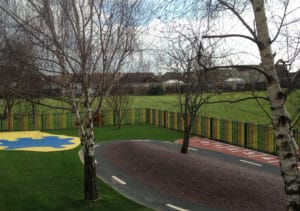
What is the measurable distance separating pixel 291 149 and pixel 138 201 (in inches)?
247

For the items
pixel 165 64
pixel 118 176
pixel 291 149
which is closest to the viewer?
pixel 291 149

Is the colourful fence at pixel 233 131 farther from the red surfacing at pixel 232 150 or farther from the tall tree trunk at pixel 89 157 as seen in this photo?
the tall tree trunk at pixel 89 157

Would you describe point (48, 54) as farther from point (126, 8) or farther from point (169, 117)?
point (169, 117)

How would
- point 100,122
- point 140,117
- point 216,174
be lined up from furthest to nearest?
point 140,117
point 100,122
point 216,174

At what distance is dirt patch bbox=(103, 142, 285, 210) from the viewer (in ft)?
35.4

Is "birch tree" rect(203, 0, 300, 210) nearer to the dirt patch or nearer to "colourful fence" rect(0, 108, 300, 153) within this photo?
the dirt patch

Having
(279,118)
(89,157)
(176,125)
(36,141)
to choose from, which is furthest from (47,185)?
(176,125)

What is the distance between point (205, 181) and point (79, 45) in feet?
18.1

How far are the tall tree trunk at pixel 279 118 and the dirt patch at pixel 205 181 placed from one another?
5.04 metres

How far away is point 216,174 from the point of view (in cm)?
1276


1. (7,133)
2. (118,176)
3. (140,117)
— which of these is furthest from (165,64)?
(140,117)

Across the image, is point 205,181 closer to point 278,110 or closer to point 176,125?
point 278,110

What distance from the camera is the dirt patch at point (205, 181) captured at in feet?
35.4

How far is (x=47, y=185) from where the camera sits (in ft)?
41.2
